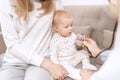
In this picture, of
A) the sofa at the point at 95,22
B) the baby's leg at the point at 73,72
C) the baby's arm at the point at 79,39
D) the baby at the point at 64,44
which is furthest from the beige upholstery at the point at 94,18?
the baby's leg at the point at 73,72

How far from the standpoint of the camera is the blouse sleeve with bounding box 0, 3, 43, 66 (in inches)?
54.1

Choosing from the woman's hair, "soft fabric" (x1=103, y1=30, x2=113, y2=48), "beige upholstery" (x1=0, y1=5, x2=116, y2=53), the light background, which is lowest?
"soft fabric" (x1=103, y1=30, x2=113, y2=48)

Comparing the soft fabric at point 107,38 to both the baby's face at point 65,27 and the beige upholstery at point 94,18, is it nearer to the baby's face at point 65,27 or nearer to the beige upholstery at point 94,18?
the beige upholstery at point 94,18

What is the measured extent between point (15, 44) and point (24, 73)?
0.16m

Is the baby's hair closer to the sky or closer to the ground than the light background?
closer to the sky

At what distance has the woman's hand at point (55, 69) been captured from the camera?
4.34ft

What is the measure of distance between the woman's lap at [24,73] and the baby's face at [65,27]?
0.24 metres

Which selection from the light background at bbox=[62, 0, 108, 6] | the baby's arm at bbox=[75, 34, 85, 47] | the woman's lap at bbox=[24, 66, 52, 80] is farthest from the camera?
the light background at bbox=[62, 0, 108, 6]

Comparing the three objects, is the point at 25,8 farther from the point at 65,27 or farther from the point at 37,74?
the point at 37,74

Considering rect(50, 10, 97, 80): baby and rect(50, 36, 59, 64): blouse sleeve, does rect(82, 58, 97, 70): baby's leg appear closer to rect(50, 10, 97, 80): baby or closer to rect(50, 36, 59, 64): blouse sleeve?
rect(50, 10, 97, 80): baby

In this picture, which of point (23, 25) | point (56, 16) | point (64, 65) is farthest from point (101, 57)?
point (23, 25)

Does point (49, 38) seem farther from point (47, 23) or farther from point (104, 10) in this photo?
point (104, 10)

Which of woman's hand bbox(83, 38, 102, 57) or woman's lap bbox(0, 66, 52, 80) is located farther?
woman's hand bbox(83, 38, 102, 57)

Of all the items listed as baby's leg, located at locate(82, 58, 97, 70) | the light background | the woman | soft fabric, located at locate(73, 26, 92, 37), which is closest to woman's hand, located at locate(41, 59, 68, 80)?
the woman
